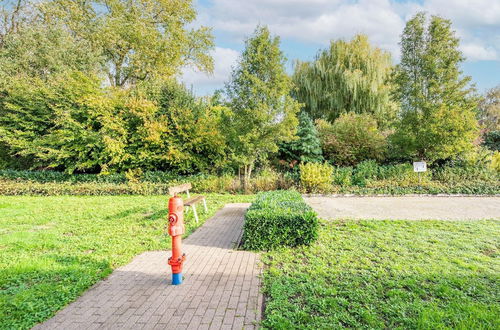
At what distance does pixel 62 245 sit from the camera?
17.2ft

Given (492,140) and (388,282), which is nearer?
(388,282)

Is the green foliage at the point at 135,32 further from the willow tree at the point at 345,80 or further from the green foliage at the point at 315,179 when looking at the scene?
the green foliage at the point at 315,179

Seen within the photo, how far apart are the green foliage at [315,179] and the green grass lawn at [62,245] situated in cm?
393

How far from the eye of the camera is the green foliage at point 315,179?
456 inches

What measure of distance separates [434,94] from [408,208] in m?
6.36

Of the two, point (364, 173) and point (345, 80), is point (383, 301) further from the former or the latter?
point (345, 80)

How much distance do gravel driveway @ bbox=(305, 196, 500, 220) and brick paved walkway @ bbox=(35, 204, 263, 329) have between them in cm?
411

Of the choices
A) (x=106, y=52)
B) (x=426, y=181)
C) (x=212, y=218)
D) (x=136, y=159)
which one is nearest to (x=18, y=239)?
(x=212, y=218)

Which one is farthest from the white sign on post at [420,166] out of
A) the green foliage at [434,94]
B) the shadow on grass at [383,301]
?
the shadow on grass at [383,301]

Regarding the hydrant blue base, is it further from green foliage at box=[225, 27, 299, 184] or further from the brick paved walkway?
green foliage at box=[225, 27, 299, 184]

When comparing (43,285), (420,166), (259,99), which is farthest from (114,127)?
(420,166)

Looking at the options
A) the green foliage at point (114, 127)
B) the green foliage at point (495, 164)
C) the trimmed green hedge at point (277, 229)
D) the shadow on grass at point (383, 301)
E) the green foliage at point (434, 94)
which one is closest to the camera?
the shadow on grass at point (383, 301)

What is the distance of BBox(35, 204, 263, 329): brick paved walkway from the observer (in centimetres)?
272

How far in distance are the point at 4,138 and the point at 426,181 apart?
65.2ft
